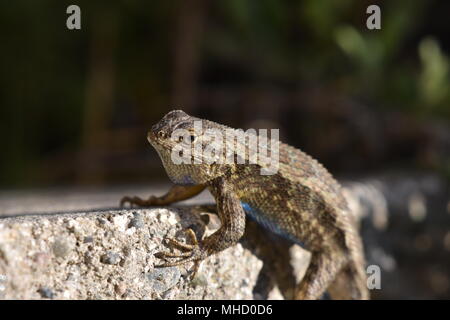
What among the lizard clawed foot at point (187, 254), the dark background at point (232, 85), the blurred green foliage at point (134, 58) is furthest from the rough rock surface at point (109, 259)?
the blurred green foliage at point (134, 58)

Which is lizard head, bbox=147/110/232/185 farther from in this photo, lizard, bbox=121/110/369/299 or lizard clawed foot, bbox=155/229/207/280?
lizard clawed foot, bbox=155/229/207/280

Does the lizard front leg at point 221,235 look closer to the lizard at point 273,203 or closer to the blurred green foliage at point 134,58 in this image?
the lizard at point 273,203

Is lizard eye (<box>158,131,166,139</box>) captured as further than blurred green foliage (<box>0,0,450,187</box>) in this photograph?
No

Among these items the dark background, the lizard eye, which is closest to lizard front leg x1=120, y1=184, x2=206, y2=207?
the lizard eye

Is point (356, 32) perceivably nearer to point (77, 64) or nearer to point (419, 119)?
point (419, 119)

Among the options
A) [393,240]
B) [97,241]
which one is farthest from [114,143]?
[97,241]
